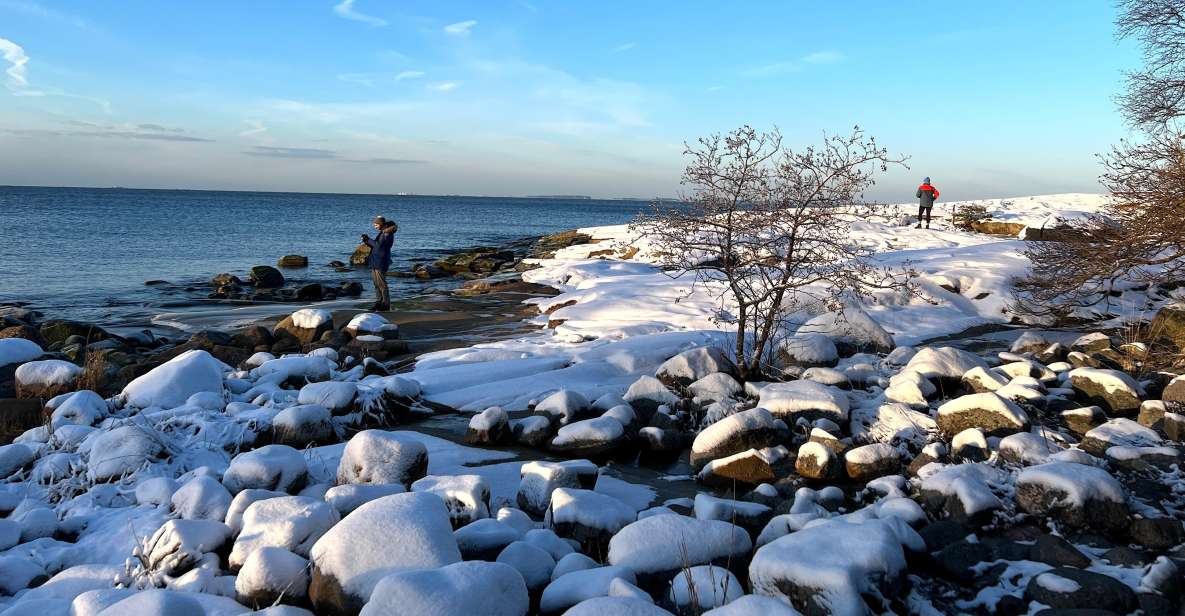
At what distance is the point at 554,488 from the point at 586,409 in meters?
2.33

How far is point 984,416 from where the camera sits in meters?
6.45

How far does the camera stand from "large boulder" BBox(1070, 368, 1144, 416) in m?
7.21

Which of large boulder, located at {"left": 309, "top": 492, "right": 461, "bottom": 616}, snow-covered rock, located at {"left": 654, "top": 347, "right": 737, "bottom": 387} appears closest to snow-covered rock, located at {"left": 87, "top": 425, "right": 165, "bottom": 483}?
large boulder, located at {"left": 309, "top": 492, "right": 461, "bottom": 616}

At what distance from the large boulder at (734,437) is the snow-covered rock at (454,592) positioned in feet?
10.4

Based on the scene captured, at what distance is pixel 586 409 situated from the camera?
771 cm

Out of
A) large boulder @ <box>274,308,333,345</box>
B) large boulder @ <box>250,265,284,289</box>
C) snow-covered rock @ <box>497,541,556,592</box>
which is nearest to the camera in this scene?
snow-covered rock @ <box>497,541,556,592</box>

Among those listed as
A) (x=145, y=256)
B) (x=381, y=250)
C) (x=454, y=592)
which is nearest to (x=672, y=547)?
(x=454, y=592)

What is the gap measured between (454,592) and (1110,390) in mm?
7064

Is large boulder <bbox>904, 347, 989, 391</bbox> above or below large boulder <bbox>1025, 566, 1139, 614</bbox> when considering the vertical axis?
above

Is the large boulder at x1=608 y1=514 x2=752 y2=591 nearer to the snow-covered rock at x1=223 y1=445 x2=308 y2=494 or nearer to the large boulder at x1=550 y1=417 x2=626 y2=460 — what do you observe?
the large boulder at x1=550 y1=417 x2=626 y2=460

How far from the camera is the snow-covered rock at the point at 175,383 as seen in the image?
24.4 ft

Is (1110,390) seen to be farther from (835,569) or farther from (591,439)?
(835,569)

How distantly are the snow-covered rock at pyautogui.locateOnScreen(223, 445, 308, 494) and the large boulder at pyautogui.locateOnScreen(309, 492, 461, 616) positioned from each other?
159cm

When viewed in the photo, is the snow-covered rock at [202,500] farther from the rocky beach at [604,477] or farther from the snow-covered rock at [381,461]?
the snow-covered rock at [381,461]
